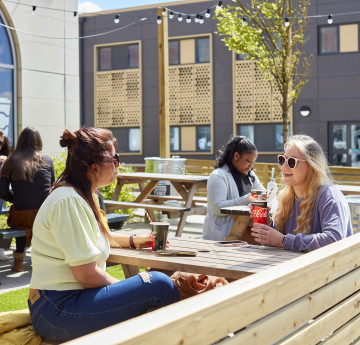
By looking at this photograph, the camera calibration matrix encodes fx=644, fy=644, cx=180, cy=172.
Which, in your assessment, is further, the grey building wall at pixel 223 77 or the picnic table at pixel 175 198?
the grey building wall at pixel 223 77

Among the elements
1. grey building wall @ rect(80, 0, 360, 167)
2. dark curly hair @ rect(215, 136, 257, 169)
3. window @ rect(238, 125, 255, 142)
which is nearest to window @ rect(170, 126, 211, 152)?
grey building wall @ rect(80, 0, 360, 167)

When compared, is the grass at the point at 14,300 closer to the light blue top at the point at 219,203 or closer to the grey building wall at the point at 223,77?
the light blue top at the point at 219,203

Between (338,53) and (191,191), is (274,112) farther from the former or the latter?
(191,191)

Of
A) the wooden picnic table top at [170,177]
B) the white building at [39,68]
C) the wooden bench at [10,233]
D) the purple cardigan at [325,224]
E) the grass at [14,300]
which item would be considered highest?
the white building at [39,68]

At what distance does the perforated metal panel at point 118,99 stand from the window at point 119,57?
1.22ft

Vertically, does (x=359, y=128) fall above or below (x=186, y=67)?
below

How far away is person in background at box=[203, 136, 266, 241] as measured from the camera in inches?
232

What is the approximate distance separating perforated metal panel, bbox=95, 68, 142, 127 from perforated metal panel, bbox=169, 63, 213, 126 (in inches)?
91.5

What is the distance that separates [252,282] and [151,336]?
24.3 inches

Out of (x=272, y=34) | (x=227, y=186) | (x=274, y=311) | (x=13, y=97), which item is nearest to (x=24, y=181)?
(x=227, y=186)

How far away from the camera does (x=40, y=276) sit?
2992mm

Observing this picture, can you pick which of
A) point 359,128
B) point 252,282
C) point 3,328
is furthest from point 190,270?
point 359,128

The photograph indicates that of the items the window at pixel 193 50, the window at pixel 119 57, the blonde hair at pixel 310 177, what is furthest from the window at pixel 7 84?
the window at pixel 119 57

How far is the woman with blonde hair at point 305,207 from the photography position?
377 cm
